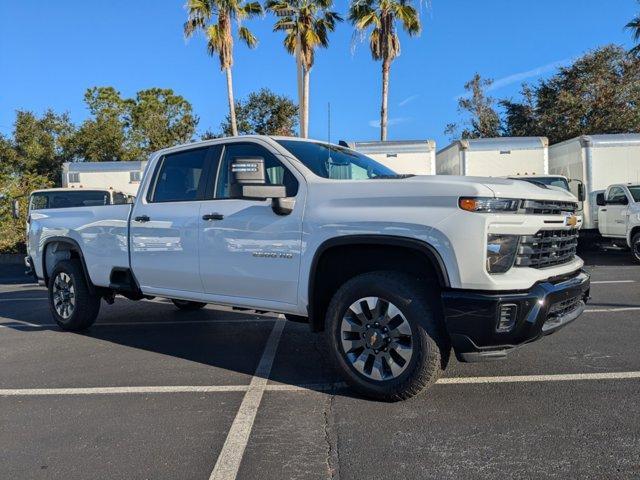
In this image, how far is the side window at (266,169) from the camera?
4.62 meters

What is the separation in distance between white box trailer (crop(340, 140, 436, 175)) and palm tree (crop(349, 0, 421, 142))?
9.08 metres

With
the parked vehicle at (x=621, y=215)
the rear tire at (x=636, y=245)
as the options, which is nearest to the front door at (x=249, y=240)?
the parked vehicle at (x=621, y=215)

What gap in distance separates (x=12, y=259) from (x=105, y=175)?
195 inches

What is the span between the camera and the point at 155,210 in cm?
563

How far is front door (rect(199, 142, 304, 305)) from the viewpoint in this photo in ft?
14.6

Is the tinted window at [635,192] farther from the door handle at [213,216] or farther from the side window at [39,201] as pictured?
the side window at [39,201]

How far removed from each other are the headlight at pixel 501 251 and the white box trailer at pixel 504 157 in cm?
1082

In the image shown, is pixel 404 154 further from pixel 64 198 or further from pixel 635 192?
pixel 64 198

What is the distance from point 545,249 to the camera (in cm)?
399

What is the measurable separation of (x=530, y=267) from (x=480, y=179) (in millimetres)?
721

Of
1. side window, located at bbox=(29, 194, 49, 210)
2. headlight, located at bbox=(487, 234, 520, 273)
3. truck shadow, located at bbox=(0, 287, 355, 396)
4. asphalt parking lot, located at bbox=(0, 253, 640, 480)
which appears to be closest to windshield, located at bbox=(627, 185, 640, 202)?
asphalt parking lot, located at bbox=(0, 253, 640, 480)

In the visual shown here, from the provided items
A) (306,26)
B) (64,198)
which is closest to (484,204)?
(64,198)

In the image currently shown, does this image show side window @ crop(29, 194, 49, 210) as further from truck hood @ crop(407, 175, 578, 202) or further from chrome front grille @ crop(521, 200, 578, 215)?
chrome front grille @ crop(521, 200, 578, 215)

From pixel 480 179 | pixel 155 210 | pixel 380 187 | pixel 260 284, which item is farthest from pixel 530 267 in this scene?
pixel 155 210
